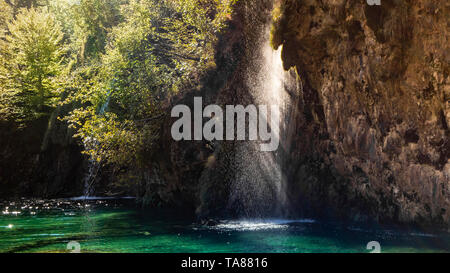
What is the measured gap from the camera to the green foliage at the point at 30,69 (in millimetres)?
26953

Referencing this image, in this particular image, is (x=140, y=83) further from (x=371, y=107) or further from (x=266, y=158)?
(x=371, y=107)

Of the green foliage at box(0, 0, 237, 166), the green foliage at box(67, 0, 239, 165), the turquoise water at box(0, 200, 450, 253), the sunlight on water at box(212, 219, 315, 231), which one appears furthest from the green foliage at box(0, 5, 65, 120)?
the sunlight on water at box(212, 219, 315, 231)

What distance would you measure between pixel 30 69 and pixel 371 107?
83.0ft

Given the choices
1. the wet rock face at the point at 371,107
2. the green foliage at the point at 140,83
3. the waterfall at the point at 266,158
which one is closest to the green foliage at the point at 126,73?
the green foliage at the point at 140,83

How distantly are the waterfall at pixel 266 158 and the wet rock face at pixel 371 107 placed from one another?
1.64ft

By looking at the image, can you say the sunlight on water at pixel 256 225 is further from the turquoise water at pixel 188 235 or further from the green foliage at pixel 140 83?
the green foliage at pixel 140 83

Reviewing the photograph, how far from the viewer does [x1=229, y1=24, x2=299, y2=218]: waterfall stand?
1428 cm

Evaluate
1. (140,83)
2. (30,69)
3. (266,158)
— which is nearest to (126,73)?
(140,83)

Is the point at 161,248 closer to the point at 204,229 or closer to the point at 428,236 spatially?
the point at 204,229

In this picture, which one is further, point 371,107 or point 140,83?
point 140,83

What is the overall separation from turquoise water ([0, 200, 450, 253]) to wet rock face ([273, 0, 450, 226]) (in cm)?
119

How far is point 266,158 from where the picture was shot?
1491 centimetres

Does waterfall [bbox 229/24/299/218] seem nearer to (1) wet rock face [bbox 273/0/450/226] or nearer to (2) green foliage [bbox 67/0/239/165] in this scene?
(1) wet rock face [bbox 273/0/450/226]

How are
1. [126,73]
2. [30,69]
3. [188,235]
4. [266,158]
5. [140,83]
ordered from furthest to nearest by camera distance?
[30,69] → [126,73] → [140,83] → [266,158] → [188,235]
